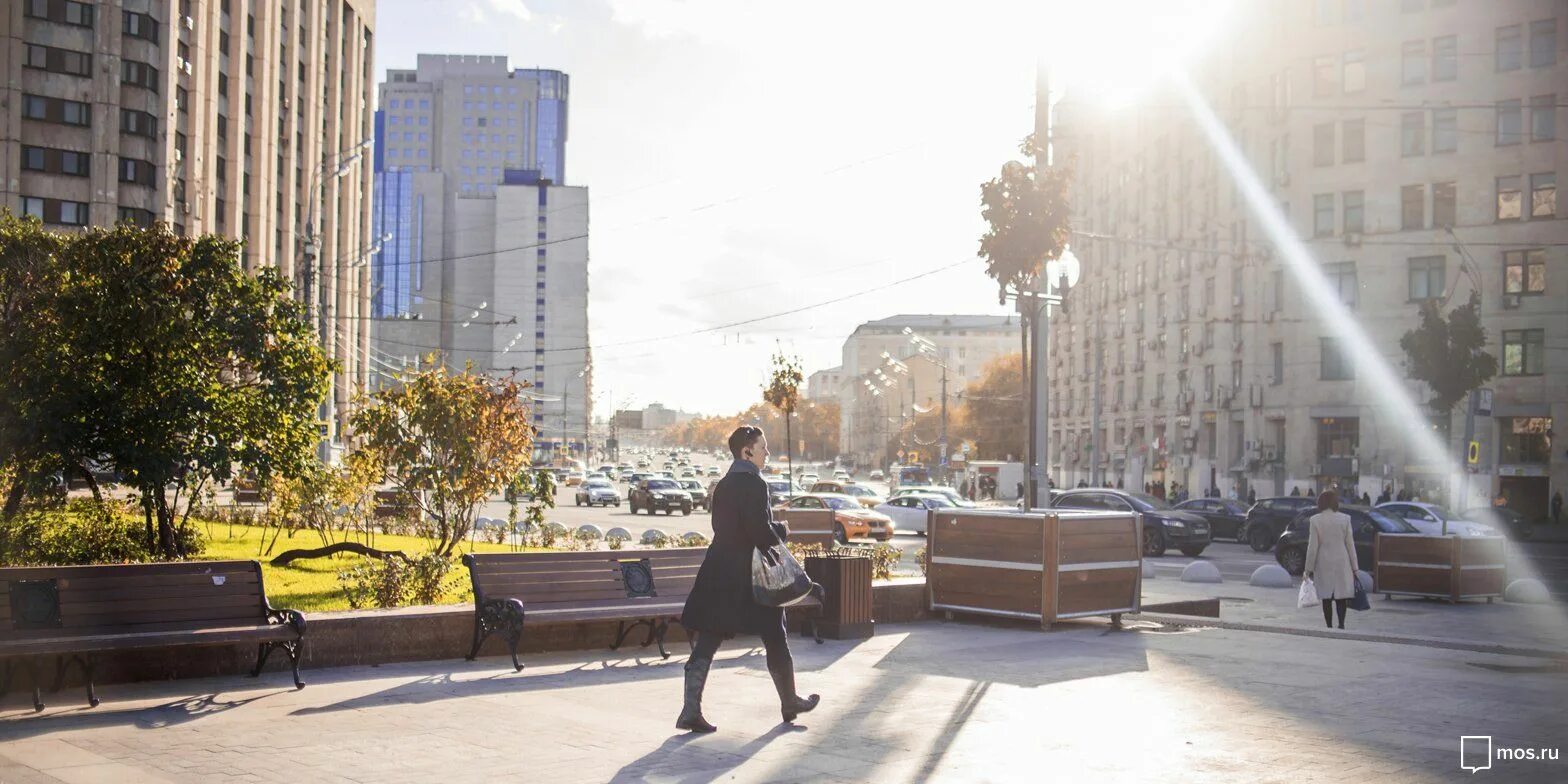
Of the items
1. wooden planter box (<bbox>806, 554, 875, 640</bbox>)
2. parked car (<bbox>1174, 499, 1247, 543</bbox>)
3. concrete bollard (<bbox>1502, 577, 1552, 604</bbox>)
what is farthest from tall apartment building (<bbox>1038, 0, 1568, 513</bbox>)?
wooden planter box (<bbox>806, 554, 875, 640</bbox>)

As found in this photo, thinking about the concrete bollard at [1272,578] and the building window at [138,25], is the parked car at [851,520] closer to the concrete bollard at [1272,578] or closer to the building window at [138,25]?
the concrete bollard at [1272,578]

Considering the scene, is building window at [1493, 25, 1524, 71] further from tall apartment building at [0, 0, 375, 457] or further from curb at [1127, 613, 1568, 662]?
curb at [1127, 613, 1568, 662]

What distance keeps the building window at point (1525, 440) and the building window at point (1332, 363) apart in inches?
241

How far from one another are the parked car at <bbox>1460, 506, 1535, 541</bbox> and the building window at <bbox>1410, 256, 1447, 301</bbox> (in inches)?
528

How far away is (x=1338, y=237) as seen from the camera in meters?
56.5

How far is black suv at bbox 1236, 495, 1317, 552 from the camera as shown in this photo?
36438 millimetres

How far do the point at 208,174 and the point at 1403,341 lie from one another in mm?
50717

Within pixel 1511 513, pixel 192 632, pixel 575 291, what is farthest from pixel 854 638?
pixel 575 291

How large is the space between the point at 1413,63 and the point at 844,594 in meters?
50.2

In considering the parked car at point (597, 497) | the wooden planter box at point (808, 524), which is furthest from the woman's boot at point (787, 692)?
the parked car at point (597, 497)

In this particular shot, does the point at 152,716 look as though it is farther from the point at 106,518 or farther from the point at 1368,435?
the point at 1368,435

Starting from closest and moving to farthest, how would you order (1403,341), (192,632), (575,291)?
(192,632) < (1403,341) < (575,291)

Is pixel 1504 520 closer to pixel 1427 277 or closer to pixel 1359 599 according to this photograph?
pixel 1427 277

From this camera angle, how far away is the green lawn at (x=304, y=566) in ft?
45.2
